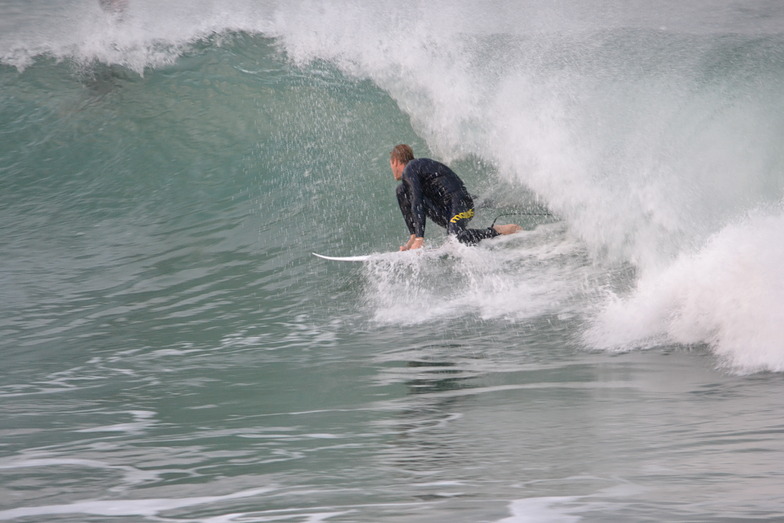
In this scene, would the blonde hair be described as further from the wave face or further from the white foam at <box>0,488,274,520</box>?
the white foam at <box>0,488,274,520</box>

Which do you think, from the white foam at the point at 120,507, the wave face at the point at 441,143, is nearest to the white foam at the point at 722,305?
the wave face at the point at 441,143

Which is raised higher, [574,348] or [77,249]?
[77,249]

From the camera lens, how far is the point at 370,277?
7.06 metres

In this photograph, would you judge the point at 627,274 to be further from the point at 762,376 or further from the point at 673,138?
the point at 673,138

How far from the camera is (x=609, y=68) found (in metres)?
12.0

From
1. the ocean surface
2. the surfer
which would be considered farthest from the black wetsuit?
the ocean surface

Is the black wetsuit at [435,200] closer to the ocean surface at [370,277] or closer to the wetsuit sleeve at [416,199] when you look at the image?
the wetsuit sleeve at [416,199]

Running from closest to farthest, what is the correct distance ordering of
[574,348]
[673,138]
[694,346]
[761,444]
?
[761,444]
[694,346]
[574,348]
[673,138]

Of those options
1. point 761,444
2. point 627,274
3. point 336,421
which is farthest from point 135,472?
point 627,274

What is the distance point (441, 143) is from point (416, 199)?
3.13m

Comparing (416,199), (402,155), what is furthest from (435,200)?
(402,155)

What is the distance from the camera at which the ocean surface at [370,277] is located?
2713 millimetres

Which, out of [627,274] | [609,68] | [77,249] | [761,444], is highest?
[609,68]

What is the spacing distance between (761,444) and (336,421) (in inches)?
64.5
